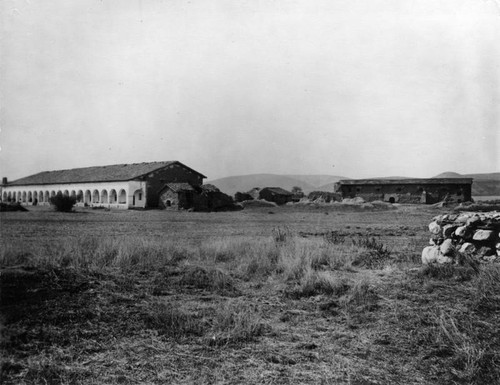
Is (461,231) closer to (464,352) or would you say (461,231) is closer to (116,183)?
(464,352)

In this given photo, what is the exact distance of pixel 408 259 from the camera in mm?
9336

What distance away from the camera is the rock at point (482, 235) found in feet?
26.2

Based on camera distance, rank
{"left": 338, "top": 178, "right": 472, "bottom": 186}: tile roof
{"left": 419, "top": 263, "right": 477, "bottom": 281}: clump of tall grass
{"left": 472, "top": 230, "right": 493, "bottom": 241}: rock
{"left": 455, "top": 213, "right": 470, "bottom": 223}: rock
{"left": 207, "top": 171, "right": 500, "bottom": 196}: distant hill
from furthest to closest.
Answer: {"left": 207, "top": 171, "right": 500, "bottom": 196}: distant hill, {"left": 338, "top": 178, "right": 472, "bottom": 186}: tile roof, {"left": 455, "top": 213, "right": 470, "bottom": 223}: rock, {"left": 472, "top": 230, "right": 493, "bottom": 241}: rock, {"left": 419, "top": 263, "right": 477, "bottom": 281}: clump of tall grass

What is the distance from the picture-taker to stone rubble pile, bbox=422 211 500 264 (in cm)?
804

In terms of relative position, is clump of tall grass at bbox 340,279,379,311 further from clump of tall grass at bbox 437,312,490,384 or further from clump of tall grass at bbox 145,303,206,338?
clump of tall grass at bbox 145,303,206,338

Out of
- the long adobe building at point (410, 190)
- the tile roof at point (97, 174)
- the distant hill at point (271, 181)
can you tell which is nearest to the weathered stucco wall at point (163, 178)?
the tile roof at point (97, 174)

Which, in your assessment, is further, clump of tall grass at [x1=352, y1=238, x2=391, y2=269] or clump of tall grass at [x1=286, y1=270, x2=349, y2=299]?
clump of tall grass at [x1=352, y1=238, x2=391, y2=269]

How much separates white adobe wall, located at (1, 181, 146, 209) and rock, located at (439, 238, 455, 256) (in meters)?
33.2

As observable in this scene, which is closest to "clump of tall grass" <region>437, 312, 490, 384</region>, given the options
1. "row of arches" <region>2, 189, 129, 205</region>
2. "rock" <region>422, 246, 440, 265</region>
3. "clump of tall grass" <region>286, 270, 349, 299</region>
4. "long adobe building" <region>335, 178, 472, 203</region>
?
"clump of tall grass" <region>286, 270, 349, 299</region>

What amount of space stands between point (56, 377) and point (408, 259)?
8.04 m

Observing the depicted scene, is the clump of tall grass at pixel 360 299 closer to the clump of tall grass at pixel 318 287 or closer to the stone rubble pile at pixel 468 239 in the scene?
the clump of tall grass at pixel 318 287

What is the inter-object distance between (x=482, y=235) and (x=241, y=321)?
5965 mm

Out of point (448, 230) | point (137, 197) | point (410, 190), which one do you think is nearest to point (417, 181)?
point (410, 190)

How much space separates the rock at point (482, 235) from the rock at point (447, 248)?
0.46 metres
